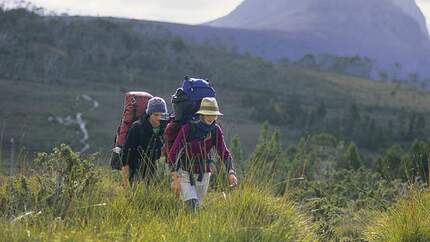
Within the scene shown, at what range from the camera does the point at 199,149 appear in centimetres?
463

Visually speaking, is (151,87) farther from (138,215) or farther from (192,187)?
(138,215)

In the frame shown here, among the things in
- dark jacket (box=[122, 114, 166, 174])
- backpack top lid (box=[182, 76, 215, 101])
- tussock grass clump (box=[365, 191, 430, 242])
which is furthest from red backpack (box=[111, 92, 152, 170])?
tussock grass clump (box=[365, 191, 430, 242])

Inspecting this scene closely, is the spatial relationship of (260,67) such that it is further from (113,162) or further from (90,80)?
(113,162)

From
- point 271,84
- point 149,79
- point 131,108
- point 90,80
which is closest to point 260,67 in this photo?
point 271,84

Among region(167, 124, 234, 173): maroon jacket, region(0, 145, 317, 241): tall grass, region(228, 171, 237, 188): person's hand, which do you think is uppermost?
region(167, 124, 234, 173): maroon jacket

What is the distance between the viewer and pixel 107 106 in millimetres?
62469

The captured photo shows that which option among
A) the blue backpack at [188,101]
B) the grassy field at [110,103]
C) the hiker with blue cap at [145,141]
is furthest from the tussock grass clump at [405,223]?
the grassy field at [110,103]

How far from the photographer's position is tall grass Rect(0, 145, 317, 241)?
322 centimetres

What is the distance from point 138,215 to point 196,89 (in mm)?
1264

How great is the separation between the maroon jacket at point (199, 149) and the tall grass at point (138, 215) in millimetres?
229

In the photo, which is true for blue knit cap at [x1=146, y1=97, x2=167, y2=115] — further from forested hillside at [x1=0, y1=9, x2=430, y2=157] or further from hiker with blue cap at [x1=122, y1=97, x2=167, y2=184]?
forested hillside at [x1=0, y1=9, x2=430, y2=157]

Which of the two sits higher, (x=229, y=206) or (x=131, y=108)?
(x=131, y=108)

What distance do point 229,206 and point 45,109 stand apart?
55.7 meters

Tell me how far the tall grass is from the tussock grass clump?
20.0 inches
